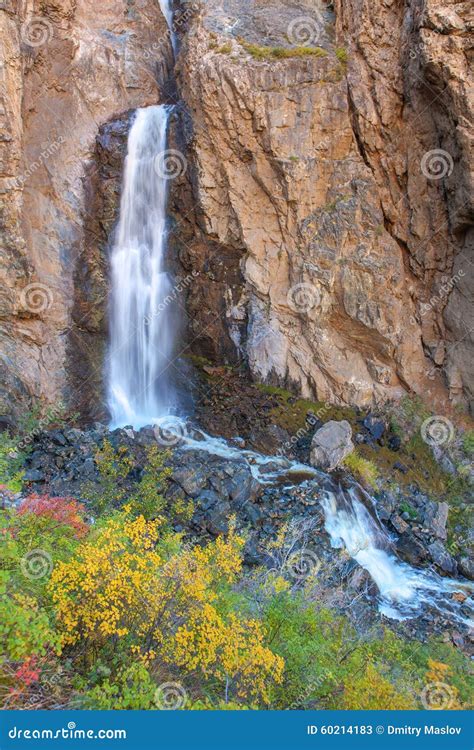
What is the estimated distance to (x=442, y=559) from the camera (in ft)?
33.7

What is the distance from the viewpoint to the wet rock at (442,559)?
10.2 m

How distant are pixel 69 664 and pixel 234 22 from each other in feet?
60.9

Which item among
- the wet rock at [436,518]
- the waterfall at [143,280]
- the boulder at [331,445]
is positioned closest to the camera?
the wet rock at [436,518]

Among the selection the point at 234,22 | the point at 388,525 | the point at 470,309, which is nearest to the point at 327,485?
the point at 388,525

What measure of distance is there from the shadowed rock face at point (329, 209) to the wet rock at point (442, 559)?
5.23 metres

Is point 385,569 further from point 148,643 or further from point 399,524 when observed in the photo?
point 148,643

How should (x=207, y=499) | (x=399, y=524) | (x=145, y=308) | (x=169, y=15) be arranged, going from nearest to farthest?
1. (x=207, y=499)
2. (x=399, y=524)
3. (x=145, y=308)
4. (x=169, y=15)

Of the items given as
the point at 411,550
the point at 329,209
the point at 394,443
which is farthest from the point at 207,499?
the point at 329,209

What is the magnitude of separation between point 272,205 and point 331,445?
25.2 ft

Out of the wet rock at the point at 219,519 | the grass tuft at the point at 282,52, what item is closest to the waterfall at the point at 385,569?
the wet rock at the point at 219,519

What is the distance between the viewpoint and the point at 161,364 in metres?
15.5

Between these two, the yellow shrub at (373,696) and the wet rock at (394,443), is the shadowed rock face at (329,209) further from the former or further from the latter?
the yellow shrub at (373,696)

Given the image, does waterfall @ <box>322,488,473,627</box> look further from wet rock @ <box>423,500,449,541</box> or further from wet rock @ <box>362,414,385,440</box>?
wet rock @ <box>362,414,385,440</box>

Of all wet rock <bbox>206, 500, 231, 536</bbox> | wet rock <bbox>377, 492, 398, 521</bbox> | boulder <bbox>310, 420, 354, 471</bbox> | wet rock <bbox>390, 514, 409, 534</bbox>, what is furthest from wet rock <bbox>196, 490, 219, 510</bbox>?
wet rock <bbox>390, 514, 409, 534</bbox>
